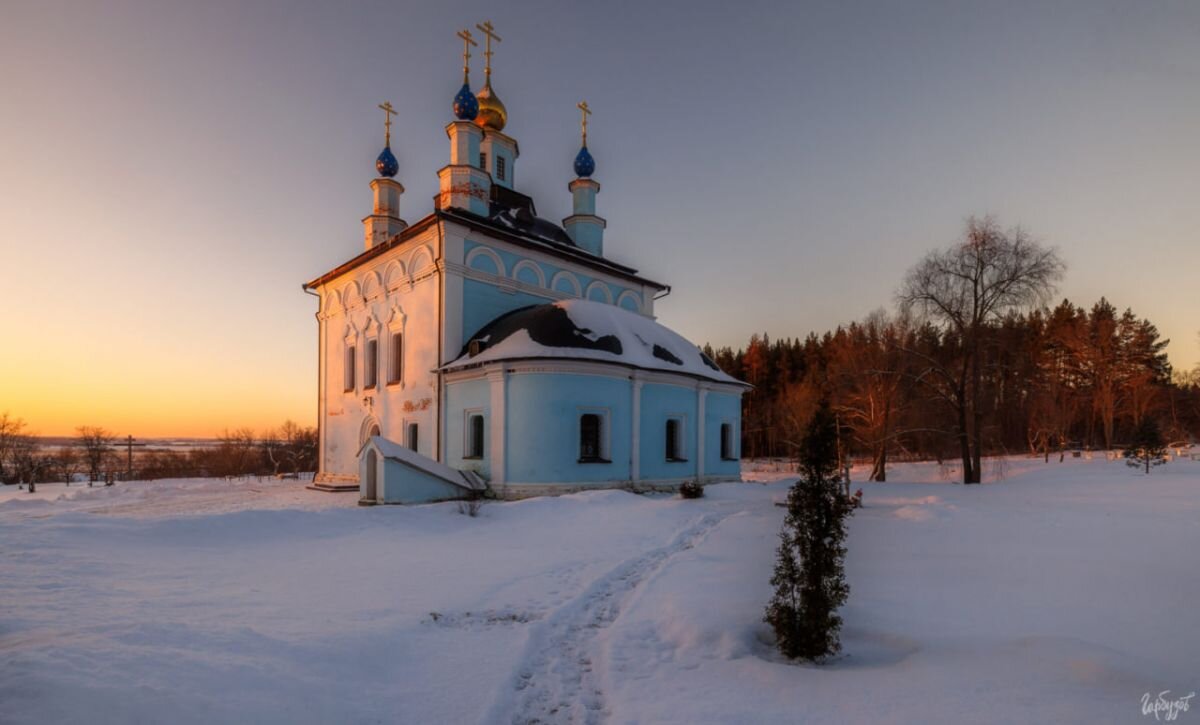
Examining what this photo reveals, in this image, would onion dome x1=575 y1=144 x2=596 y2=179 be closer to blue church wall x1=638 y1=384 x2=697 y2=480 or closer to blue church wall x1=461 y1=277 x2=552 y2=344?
blue church wall x1=461 y1=277 x2=552 y2=344

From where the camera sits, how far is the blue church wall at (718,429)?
2136 cm

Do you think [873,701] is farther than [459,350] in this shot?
No

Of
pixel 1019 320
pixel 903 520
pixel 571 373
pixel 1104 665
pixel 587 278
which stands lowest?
pixel 903 520

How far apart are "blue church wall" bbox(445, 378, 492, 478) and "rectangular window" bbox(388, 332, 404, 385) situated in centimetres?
368

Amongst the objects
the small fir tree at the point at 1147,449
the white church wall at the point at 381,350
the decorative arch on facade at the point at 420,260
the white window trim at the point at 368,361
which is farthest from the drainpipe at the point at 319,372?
the small fir tree at the point at 1147,449

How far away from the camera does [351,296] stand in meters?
24.8

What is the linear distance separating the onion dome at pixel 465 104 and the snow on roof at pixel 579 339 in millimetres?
8677

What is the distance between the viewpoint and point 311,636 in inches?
194

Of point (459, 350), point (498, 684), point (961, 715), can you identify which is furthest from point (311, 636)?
point (459, 350)

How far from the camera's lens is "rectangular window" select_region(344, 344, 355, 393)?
24.5 m

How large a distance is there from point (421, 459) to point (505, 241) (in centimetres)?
894

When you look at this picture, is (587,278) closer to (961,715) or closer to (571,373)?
(571,373)

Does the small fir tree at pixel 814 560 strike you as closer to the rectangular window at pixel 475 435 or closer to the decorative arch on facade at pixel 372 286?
the rectangular window at pixel 475 435

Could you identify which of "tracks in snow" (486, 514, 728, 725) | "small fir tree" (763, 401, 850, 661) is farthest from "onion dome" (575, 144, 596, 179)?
"small fir tree" (763, 401, 850, 661)
